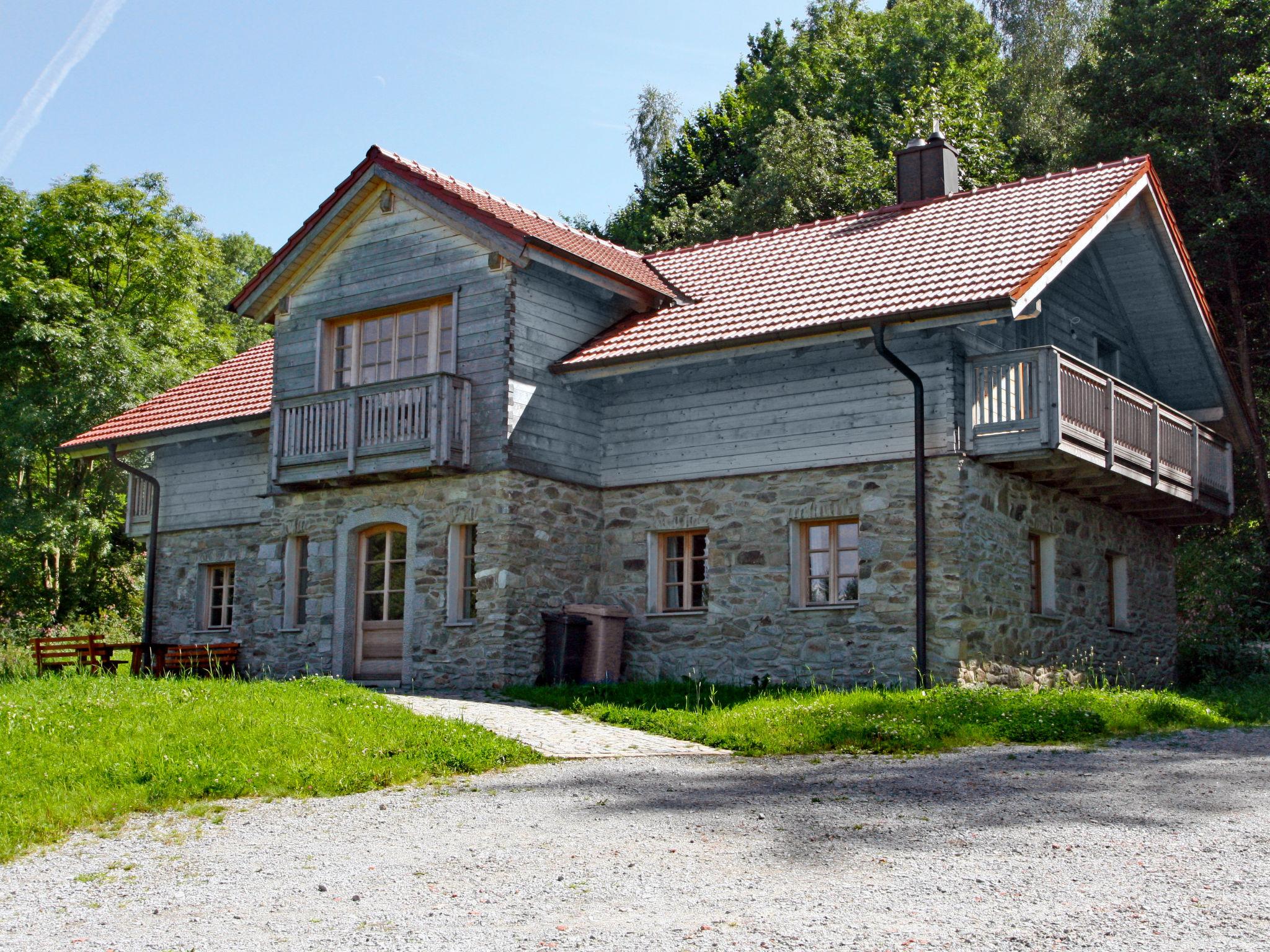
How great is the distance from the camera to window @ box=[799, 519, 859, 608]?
16.2 meters

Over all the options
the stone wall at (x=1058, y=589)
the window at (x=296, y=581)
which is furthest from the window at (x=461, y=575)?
the stone wall at (x=1058, y=589)

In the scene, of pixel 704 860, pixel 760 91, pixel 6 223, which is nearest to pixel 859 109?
pixel 760 91

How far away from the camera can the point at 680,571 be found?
17.5 metres

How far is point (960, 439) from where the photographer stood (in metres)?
15.4

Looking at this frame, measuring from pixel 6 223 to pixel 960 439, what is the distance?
1002 inches

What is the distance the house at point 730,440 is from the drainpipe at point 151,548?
442cm

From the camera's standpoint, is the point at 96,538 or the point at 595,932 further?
the point at 96,538

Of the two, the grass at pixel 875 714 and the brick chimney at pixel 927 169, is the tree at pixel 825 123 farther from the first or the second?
the grass at pixel 875 714

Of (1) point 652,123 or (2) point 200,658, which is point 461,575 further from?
(1) point 652,123

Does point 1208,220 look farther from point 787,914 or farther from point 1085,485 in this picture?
point 787,914

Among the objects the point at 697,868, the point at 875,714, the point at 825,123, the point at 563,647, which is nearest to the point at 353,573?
the point at 563,647

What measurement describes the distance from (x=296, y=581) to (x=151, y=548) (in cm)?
518

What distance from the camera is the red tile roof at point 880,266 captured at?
15492mm

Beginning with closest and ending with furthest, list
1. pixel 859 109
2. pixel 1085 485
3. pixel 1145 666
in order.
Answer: pixel 1085 485 < pixel 1145 666 < pixel 859 109
